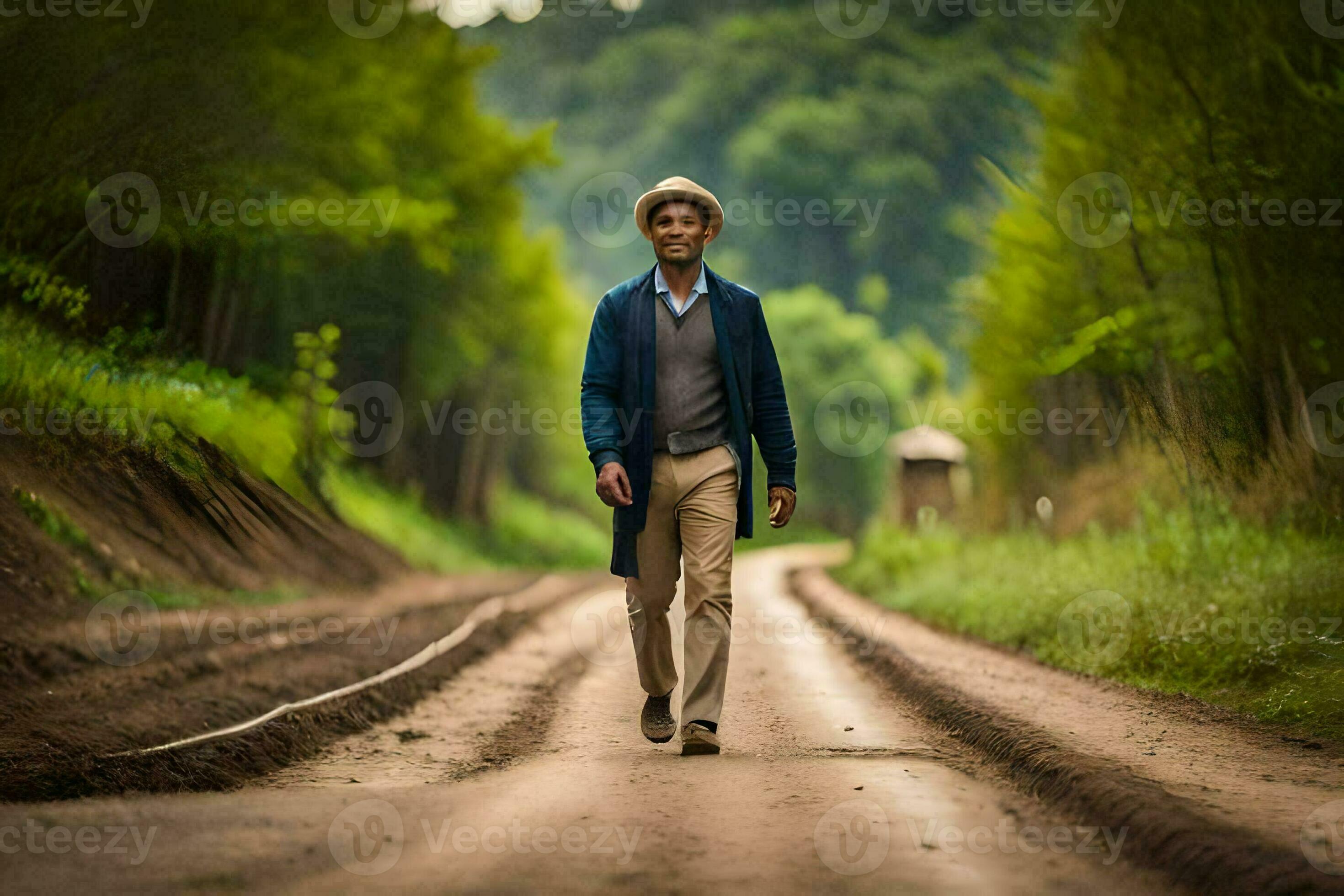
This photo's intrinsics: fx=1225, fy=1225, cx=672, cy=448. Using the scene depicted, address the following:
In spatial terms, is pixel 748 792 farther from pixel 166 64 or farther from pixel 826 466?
pixel 826 466

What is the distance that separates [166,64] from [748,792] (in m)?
3.75

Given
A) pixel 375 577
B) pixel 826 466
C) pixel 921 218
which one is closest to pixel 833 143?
pixel 921 218

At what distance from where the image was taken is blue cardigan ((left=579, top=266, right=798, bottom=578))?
5031mm

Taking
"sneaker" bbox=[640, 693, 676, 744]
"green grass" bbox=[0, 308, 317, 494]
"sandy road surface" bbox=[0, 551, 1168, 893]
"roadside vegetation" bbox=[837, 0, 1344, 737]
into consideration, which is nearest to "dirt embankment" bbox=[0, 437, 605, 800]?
"green grass" bbox=[0, 308, 317, 494]

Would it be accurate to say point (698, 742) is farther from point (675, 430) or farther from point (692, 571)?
point (675, 430)

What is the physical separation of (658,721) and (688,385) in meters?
1.44

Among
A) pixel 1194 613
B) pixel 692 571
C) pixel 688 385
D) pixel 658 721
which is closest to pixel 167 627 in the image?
pixel 658 721

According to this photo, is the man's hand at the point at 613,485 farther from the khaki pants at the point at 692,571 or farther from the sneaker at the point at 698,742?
the sneaker at the point at 698,742

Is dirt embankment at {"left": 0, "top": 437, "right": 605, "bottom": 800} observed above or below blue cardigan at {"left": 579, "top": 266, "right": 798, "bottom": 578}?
below

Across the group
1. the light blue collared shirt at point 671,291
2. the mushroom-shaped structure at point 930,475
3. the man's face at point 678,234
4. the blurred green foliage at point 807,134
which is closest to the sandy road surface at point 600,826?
the light blue collared shirt at point 671,291

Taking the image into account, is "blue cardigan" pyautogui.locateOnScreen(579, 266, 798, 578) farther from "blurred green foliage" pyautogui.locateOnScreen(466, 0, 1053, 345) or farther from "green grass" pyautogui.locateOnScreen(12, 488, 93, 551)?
"blurred green foliage" pyautogui.locateOnScreen(466, 0, 1053, 345)

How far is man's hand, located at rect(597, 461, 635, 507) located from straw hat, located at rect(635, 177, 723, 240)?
1.02 meters

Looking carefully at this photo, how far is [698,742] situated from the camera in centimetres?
483

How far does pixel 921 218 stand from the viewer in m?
58.6
